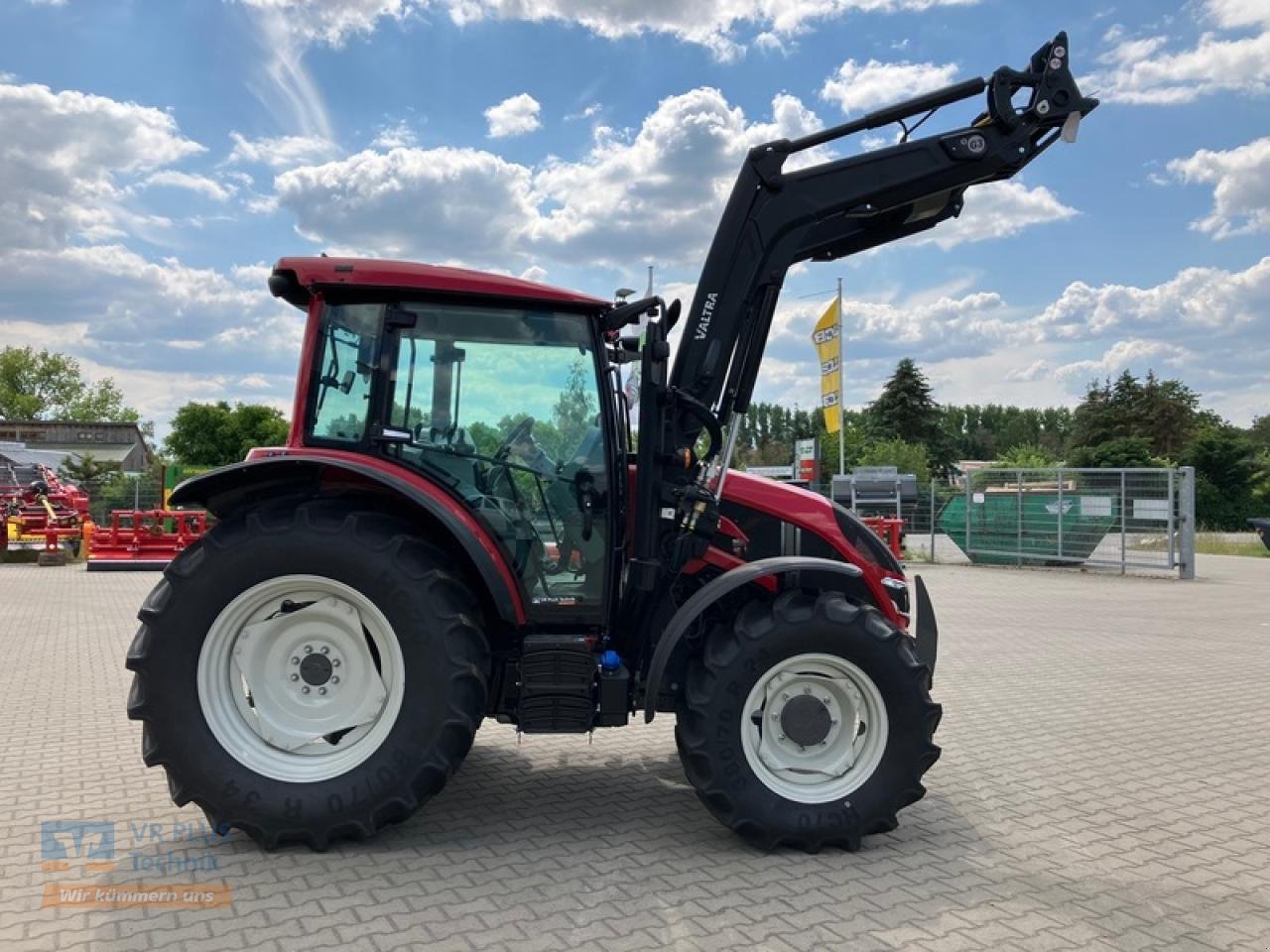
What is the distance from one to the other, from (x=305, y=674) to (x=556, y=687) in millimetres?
1112

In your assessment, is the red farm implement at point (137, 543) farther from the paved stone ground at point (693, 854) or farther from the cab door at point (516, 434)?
the cab door at point (516, 434)

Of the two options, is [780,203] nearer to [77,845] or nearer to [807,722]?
[807,722]

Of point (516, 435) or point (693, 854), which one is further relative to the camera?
point (516, 435)

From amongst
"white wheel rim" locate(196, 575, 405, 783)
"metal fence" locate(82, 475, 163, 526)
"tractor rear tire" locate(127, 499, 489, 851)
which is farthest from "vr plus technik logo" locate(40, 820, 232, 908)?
"metal fence" locate(82, 475, 163, 526)

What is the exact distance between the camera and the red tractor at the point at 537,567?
411 cm

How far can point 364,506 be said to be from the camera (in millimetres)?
4383

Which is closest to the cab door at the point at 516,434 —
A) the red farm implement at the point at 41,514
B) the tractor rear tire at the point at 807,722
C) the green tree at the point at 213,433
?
the tractor rear tire at the point at 807,722

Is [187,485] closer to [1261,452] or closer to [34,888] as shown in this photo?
[34,888]

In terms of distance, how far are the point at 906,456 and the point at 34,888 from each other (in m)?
50.7

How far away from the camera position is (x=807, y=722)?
4.30 metres

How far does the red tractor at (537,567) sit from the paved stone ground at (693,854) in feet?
1.01

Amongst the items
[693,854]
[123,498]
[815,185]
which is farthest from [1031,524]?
[123,498]

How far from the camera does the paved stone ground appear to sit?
3.42 meters

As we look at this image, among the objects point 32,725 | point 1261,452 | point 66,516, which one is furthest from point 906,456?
point 32,725
